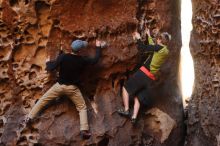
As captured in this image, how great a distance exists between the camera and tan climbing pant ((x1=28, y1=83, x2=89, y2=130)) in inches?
276

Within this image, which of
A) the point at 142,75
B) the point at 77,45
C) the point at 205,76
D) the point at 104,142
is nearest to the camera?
the point at 77,45

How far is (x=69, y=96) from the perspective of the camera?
7109 millimetres

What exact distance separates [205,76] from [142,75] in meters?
1.28

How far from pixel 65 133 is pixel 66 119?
22 centimetres

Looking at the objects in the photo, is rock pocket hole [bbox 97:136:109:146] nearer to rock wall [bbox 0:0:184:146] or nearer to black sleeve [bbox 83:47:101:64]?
rock wall [bbox 0:0:184:146]

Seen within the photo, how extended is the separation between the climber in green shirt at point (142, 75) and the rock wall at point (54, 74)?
137 mm

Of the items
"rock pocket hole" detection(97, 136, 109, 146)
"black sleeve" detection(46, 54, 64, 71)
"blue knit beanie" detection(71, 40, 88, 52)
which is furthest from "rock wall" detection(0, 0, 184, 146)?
"blue knit beanie" detection(71, 40, 88, 52)

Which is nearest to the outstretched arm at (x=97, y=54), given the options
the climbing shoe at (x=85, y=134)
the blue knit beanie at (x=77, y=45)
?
the blue knit beanie at (x=77, y=45)

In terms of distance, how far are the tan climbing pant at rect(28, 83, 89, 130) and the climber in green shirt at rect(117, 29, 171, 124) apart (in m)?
0.65

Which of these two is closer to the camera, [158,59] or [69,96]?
[69,96]

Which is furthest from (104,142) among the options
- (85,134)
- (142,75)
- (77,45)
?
(77,45)

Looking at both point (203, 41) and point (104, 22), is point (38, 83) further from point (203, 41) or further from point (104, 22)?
point (203, 41)

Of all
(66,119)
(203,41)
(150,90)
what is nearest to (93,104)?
(66,119)

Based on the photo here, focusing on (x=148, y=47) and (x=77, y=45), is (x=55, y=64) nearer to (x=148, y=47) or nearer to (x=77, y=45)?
(x=77, y=45)
